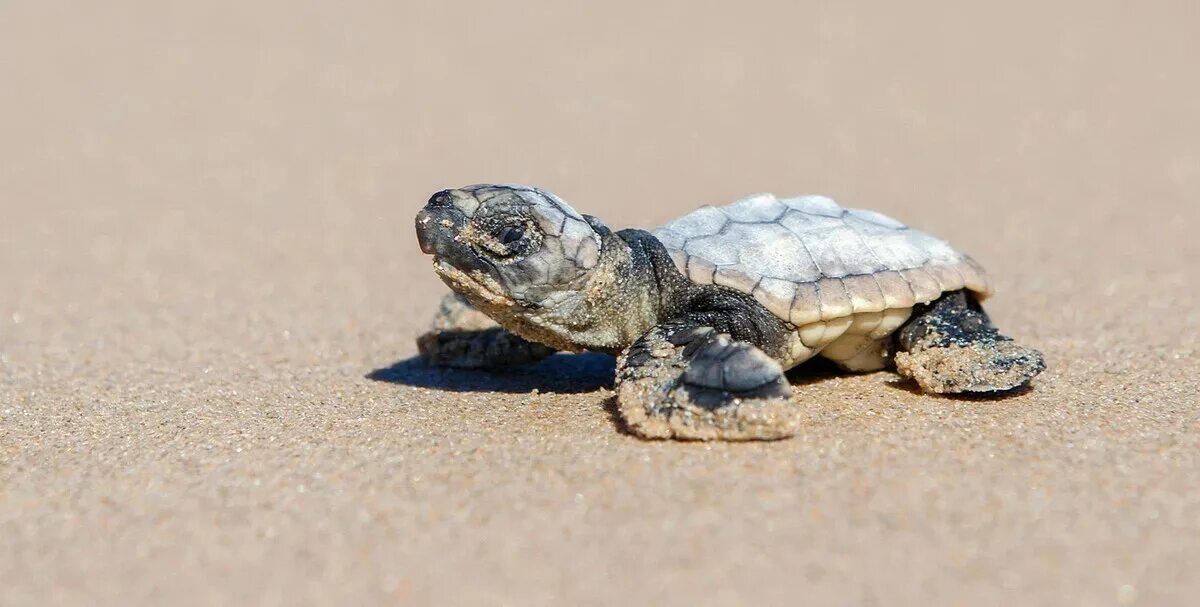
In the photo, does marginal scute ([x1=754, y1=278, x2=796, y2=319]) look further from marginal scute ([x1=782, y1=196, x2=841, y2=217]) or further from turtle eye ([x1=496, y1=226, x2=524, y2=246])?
turtle eye ([x1=496, y1=226, x2=524, y2=246])

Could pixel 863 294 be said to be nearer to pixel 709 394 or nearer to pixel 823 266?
pixel 823 266

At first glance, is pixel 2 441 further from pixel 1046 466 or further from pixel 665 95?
pixel 665 95

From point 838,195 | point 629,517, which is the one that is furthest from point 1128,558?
point 838,195

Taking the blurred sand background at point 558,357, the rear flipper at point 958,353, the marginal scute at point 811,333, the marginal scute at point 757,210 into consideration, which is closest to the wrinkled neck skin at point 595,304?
the blurred sand background at point 558,357

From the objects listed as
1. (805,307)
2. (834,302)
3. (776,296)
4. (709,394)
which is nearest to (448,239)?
(709,394)

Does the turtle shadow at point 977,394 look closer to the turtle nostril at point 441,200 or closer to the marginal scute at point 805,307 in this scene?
the marginal scute at point 805,307

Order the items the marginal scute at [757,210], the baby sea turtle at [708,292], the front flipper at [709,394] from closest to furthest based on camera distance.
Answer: the front flipper at [709,394], the baby sea turtle at [708,292], the marginal scute at [757,210]

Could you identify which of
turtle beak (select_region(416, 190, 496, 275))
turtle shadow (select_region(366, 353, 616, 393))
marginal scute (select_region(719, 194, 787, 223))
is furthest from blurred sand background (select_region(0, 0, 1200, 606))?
marginal scute (select_region(719, 194, 787, 223))
